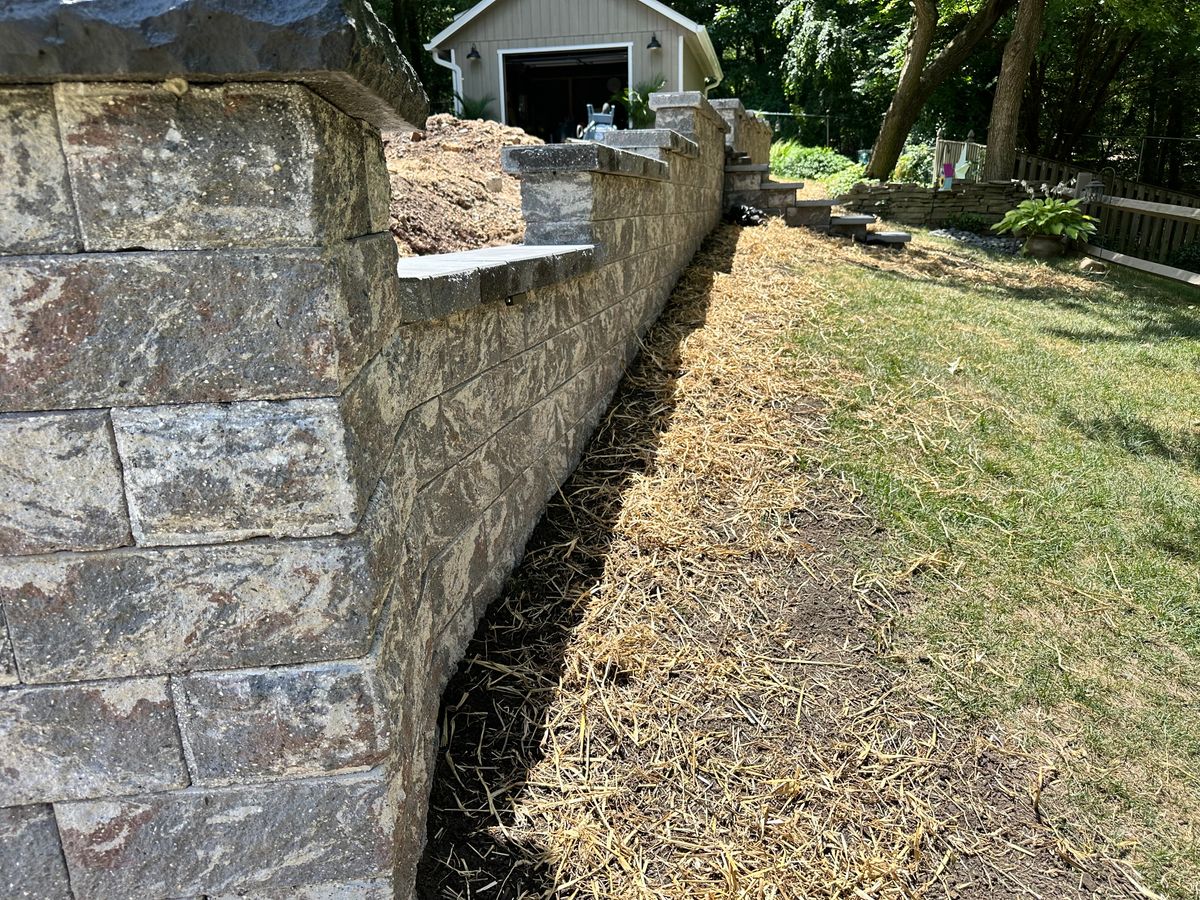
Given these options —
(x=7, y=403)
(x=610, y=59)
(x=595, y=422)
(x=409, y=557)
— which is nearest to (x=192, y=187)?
(x=7, y=403)

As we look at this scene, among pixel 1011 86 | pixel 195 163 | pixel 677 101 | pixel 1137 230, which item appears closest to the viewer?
pixel 195 163

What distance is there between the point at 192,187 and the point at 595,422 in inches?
109

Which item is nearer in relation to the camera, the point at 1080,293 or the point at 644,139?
the point at 644,139

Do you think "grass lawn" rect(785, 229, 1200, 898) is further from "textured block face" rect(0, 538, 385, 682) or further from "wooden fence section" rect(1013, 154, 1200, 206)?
"wooden fence section" rect(1013, 154, 1200, 206)

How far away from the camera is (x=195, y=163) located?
1322mm

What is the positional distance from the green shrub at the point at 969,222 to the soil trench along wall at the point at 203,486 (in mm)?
12223

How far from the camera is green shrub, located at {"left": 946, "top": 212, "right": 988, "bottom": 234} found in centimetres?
1216

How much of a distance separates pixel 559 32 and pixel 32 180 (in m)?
15.5

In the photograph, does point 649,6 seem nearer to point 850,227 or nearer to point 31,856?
point 850,227

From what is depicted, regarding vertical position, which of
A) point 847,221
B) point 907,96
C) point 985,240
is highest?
point 907,96

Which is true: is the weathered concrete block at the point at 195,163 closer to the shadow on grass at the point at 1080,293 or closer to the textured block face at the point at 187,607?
the textured block face at the point at 187,607

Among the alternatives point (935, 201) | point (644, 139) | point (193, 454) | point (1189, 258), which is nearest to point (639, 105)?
point (935, 201)

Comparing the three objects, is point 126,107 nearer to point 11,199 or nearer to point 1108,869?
point 11,199

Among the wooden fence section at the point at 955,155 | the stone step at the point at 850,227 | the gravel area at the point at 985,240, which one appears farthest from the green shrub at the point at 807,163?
the stone step at the point at 850,227
